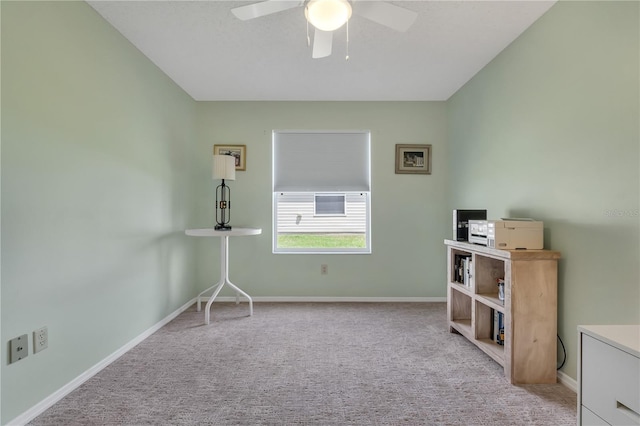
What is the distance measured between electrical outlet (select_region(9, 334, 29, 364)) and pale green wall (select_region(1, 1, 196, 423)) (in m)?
0.03

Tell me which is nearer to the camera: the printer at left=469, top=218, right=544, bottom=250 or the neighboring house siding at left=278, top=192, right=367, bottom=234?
the printer at left=469, top=218, right=544, bottom=250

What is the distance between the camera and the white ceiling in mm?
1949

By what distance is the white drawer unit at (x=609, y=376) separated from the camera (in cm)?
100

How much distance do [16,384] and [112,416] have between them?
1.55ft

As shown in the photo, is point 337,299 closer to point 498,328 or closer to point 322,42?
point 498,328

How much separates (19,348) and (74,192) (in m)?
0.86

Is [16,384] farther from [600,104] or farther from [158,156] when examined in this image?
[600,104]

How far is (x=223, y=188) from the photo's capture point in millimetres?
3225

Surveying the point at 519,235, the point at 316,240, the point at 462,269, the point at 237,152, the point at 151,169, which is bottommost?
the point at 462,269

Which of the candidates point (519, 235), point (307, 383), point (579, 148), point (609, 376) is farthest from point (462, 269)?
point (307, 383)

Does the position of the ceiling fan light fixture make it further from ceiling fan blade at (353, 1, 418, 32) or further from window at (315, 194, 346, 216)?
window at (315, 194, 346, 216)

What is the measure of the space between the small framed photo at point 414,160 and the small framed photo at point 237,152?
6.11 feet

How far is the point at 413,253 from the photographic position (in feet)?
11.6

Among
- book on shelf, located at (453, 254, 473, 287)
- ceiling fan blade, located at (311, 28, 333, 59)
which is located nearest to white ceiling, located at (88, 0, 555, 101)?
ceiling fan blade, located at (311, 28, 333, 59)
